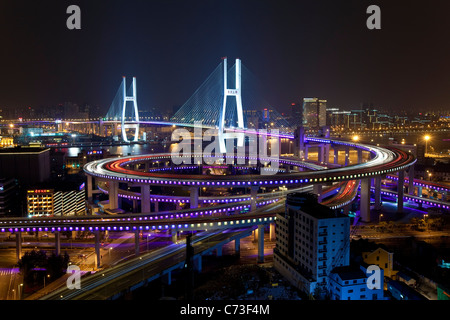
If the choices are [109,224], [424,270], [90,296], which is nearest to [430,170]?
[424,270]

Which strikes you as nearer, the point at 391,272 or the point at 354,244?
the point at 391,272

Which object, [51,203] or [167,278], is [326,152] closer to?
[51,203]

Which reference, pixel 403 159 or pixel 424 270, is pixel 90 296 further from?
pixel 403 159

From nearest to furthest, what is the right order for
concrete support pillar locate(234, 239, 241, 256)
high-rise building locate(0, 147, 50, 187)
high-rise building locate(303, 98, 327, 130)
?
1. concrete support pillar locate(234, 239, 241, 256)
2. high-rise building locate(0, 147, 50, 187)
3. high-rise building locate(303, 98, 327, 130)

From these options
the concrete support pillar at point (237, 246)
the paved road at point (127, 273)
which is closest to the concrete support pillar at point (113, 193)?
the paved road at point (127, 273)

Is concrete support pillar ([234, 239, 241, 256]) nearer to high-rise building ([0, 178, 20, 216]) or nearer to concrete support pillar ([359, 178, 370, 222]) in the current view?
concrete support pillar ([359, 178, 370, 222])

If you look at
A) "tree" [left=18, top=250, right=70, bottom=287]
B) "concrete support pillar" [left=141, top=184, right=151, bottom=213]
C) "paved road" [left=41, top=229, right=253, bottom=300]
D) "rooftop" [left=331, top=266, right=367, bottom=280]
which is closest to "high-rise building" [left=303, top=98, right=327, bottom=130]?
"concrete support pillar" [left=141, top=184, right=151, bottom=213]
